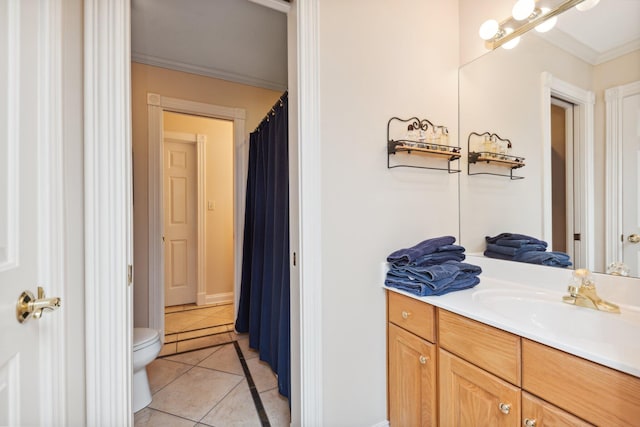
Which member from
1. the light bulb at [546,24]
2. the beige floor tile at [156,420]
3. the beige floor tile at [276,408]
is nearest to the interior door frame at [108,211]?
the beige floor tile at [156,420]

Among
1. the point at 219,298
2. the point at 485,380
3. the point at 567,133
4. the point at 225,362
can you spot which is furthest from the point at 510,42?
the point at 219,298

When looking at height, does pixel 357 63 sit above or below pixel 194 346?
above

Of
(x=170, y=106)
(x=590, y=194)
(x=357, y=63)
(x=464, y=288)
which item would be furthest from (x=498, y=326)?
(x=170, y=106)

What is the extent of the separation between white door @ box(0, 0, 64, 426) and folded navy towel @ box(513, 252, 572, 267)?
6.03 ft

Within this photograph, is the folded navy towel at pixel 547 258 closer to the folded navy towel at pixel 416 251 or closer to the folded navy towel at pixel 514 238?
the folded navy towel at pixel 514 238

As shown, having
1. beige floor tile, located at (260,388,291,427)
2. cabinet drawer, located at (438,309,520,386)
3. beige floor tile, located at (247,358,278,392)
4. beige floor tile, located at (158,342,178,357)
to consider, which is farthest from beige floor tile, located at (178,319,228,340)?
cabinet drawer, located at (438,309,520,386)

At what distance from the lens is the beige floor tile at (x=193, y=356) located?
7.13 feet

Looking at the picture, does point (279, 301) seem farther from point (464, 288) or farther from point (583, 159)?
point (583, 159)

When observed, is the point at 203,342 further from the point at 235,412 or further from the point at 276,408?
the point at 276,408

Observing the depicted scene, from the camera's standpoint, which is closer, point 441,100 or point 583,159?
point 583,159

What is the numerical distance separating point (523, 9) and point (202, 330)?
337cm

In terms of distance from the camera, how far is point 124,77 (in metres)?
0.95

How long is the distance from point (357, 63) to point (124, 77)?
974mm

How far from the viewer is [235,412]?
160 cm
